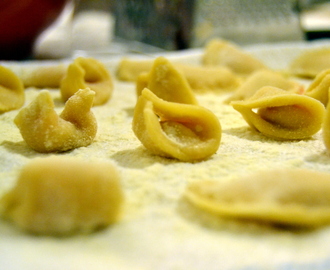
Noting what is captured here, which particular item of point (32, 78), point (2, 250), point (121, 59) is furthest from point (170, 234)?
point (121, 59)

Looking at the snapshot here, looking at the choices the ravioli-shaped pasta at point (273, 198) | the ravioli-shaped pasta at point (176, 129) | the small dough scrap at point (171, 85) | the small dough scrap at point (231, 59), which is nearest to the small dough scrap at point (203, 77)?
the small dough scrap at point (231, 59)

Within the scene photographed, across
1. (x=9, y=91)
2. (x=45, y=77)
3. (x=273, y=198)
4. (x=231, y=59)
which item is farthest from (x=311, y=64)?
(x=273, y=198)

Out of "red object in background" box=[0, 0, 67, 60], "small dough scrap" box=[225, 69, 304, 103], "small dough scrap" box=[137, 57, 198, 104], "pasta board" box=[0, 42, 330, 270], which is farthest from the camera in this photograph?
"red object in background" box=[0, 0, 67, 60]

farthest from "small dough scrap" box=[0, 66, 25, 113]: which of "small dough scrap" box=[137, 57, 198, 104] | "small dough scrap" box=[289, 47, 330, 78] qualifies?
"small dough scrap" box=[289, 47, 330, 78]

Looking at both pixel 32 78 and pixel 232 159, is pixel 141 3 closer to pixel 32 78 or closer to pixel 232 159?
pixel 32 78

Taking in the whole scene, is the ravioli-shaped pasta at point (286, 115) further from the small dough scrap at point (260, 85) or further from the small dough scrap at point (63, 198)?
the small dough scrap at point (63, 198)

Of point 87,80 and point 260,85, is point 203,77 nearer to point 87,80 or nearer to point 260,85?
point 260,85

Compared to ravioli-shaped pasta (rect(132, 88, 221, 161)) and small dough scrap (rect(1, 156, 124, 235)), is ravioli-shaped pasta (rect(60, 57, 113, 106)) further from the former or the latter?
small dough scrap (rect(1, 156, 124, 235))
